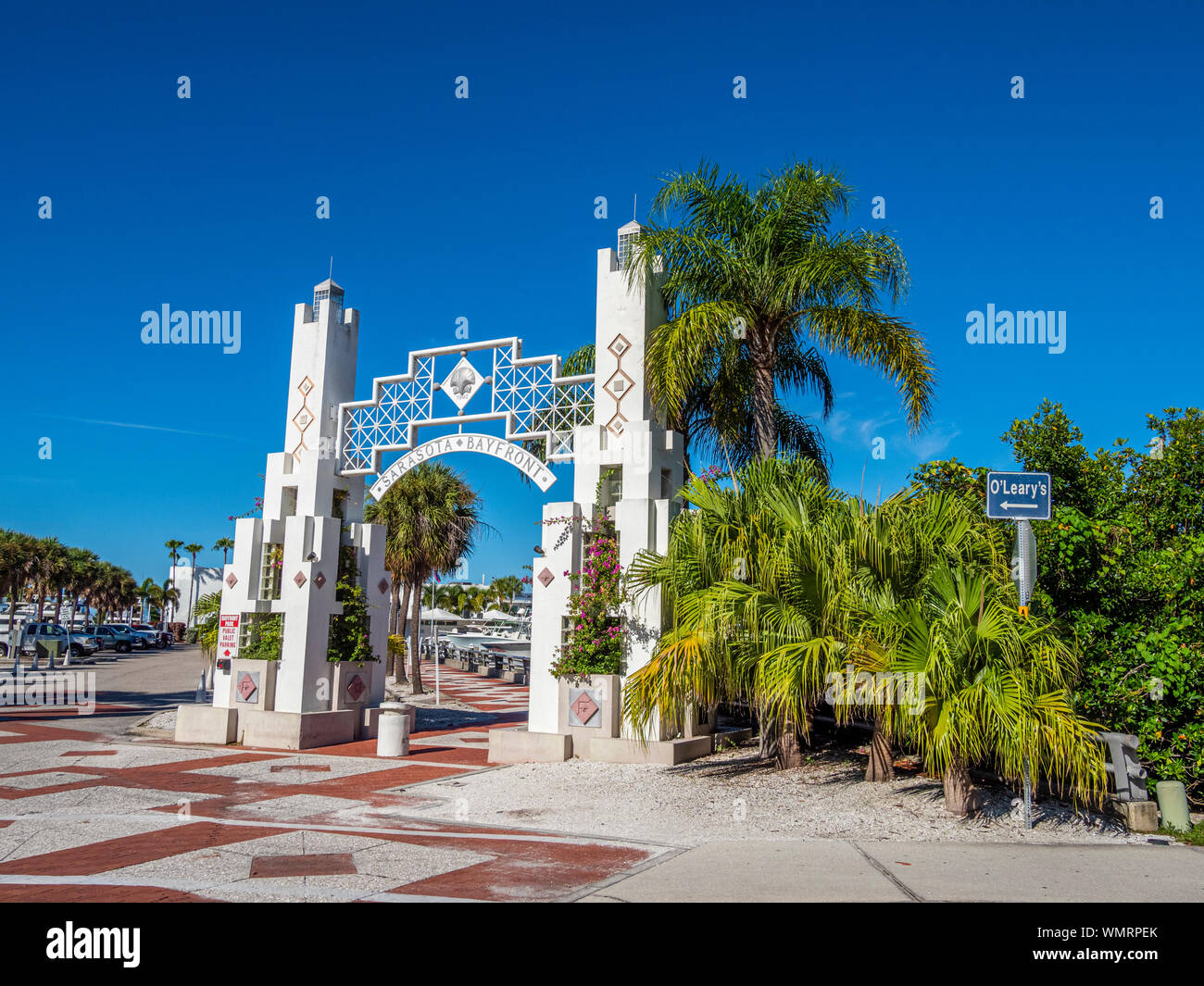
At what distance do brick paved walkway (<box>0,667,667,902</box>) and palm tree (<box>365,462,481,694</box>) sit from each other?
12.5 meters

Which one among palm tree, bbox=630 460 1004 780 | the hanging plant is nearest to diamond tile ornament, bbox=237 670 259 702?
the hanging plant

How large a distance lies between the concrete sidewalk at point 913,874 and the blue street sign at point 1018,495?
8.81ft

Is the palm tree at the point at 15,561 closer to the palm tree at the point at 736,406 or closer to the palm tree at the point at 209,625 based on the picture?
the palm tree at the point at 209,625

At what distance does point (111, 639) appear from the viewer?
2042 inches

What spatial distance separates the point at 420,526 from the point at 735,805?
18.4 metres

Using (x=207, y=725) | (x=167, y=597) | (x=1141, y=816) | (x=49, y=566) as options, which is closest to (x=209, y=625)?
(x=207, y=725)

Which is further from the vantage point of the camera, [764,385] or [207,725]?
[207,725]

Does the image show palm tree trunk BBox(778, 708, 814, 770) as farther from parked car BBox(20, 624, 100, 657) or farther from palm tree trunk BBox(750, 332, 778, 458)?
parked car BBox(20, 624, 100, 657)

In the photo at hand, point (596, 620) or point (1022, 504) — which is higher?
point (1022, 504)

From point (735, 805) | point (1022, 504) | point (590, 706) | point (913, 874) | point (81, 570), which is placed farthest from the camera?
point (81, 570)

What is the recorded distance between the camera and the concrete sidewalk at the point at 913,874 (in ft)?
18.6

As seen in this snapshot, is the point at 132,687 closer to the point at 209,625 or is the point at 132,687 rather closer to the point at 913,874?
the point at 209,625
